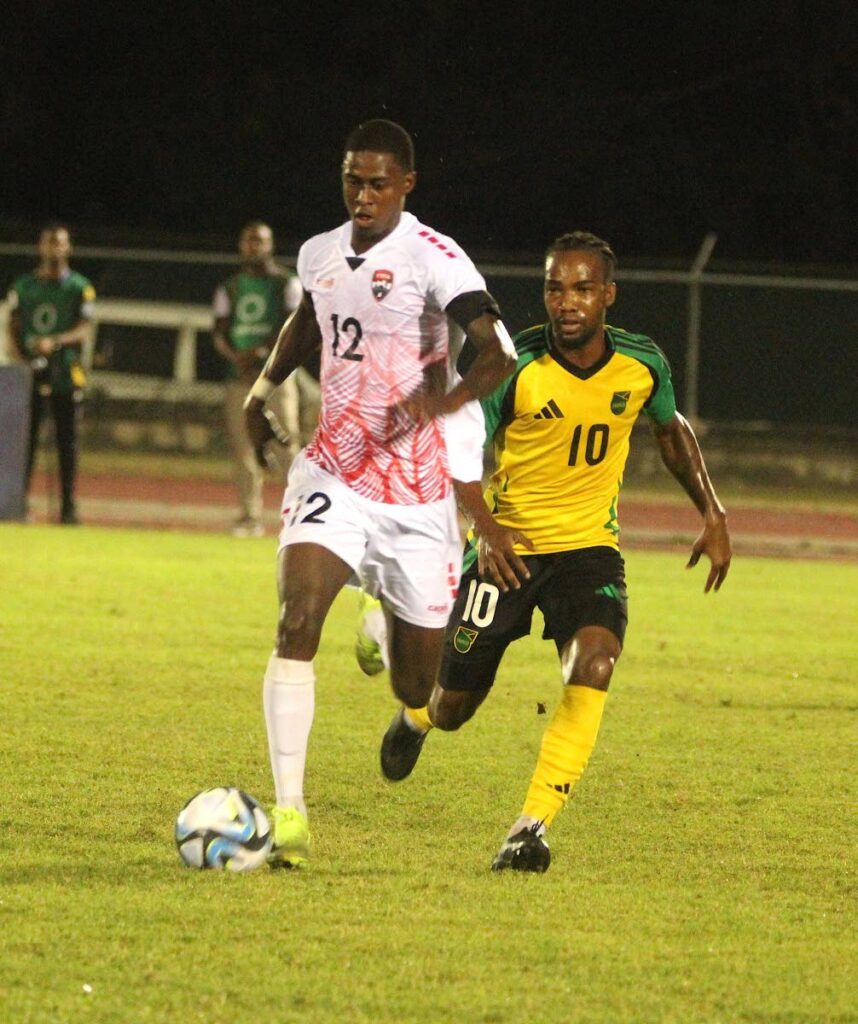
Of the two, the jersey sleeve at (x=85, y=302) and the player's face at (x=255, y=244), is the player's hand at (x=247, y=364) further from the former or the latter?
the jersey sleeve at (x=85, y=302)

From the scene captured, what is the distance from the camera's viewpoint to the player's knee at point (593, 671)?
5.96 metres

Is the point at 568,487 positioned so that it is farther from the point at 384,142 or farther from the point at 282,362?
the point at 384,142

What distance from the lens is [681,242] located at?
32.7m

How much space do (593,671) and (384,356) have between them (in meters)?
1.14

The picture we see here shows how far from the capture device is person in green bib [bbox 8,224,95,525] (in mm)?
16172

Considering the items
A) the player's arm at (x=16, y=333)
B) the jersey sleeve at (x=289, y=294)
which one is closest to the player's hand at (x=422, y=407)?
the jersey sleeve at (x=289, y=294)

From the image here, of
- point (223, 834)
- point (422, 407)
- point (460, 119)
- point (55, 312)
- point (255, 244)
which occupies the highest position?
point (460, 119)

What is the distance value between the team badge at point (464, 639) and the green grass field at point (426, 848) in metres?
0.56

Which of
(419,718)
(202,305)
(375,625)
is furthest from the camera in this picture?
(202,305)

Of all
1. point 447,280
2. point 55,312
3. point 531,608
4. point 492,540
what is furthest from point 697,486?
point 55,312

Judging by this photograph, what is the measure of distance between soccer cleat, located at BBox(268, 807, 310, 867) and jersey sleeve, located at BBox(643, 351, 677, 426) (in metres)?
1.79

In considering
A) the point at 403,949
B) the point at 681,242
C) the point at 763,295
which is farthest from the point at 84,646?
the point at 681,242

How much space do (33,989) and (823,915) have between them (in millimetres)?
2134

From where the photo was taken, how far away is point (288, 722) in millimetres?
5758
